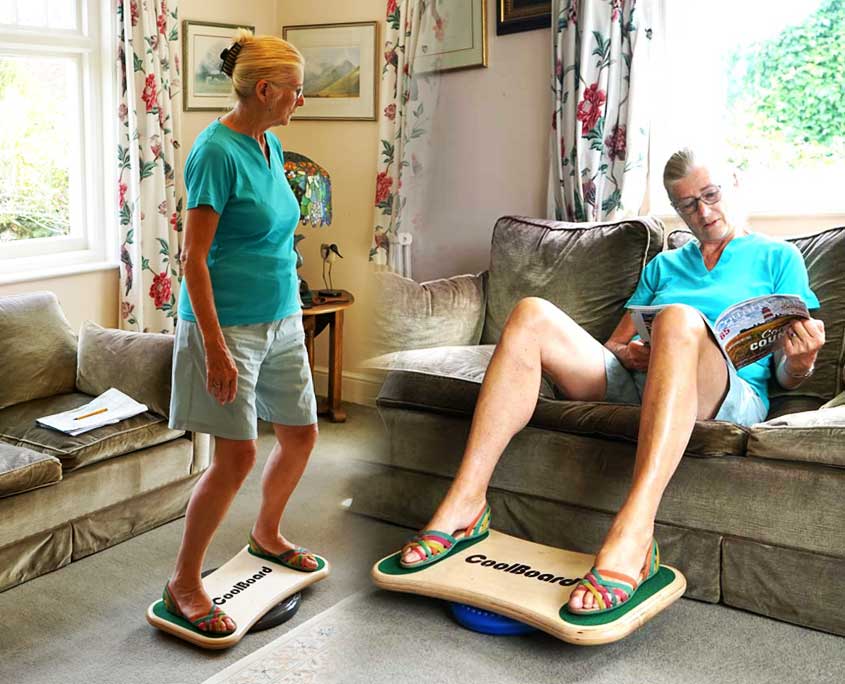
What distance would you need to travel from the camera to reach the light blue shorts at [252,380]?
446mm

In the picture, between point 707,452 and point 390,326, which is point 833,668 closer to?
point 707,452

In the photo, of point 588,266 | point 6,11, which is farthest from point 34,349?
point 588,266

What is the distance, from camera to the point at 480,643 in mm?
917

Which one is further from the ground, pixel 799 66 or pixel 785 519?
pixel 799 66

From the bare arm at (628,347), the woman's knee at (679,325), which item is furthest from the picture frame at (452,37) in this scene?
the bare arm at (628,347)

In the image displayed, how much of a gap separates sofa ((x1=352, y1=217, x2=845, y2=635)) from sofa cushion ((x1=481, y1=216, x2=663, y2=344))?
19 mm

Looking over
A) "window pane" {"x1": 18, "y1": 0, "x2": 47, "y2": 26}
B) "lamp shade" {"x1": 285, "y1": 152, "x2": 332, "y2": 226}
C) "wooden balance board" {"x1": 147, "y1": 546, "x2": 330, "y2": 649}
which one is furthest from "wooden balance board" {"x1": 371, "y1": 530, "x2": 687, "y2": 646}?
"window pane" {"x1": 18, "y1": 0, "x2": 47, "y2": 26}

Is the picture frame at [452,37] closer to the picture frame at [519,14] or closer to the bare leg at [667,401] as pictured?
the picture frame at [519,14]

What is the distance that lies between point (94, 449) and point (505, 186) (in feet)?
2.38

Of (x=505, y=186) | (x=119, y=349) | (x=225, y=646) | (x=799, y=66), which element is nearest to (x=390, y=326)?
(x=225, y=646)

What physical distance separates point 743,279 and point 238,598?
0.96 m

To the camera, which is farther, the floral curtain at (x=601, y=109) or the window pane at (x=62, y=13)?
the window pane at (x=62, y=13)

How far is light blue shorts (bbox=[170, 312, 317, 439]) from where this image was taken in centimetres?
45

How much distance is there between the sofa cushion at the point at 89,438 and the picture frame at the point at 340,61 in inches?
39.5
